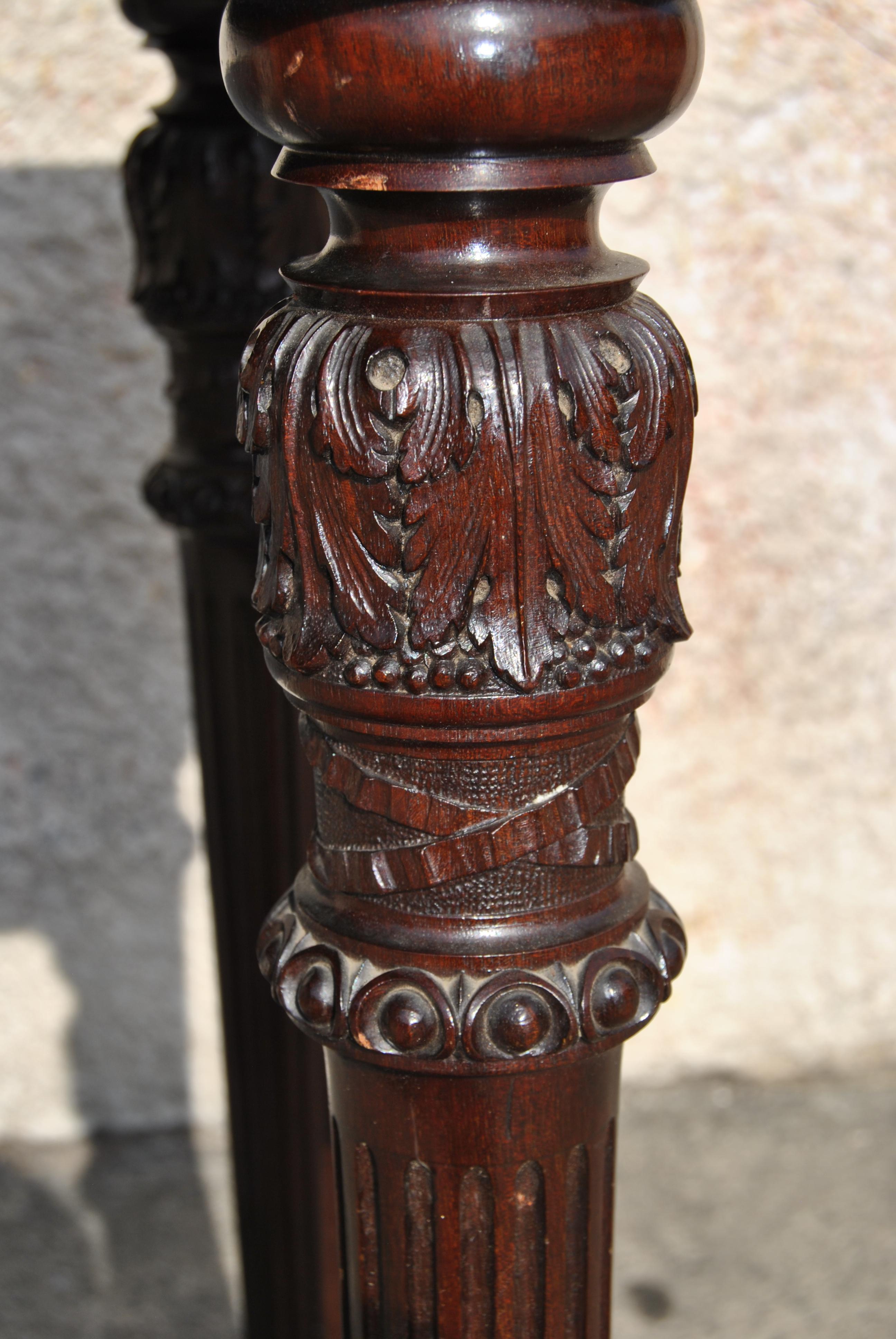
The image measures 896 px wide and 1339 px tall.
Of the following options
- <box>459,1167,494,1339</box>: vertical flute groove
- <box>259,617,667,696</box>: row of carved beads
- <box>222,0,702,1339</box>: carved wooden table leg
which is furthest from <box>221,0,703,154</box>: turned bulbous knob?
<box>459,1167,494,1339</box>: vertical flute groove

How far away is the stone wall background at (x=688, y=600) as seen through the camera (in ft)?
3.62

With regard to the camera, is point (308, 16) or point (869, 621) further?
point (869, 621)

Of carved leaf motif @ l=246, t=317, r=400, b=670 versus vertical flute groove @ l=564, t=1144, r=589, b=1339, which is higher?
carved leaf motif @ l=246, t=317, r=400, b=670

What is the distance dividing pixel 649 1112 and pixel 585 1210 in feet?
3.20

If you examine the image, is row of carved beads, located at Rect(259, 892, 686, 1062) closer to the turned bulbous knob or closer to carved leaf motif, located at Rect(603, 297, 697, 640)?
carved leaf motif, located at Rect(603, 297, 697, 640)

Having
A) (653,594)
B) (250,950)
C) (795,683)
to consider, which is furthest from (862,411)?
(653,594)

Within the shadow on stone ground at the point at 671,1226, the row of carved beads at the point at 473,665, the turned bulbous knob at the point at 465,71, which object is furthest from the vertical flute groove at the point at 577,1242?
the shadow on stone ground at the point at 671,1226

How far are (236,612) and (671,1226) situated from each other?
78cm

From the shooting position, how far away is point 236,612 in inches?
29.1

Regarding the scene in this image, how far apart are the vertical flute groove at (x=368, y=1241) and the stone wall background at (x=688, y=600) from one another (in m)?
0.83

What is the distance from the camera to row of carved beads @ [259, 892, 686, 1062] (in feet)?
1.25

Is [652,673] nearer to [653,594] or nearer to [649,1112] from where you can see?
[653,594]

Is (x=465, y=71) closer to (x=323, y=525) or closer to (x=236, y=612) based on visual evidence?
(x=323, y=525)

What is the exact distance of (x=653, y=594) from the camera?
377 millimetres
